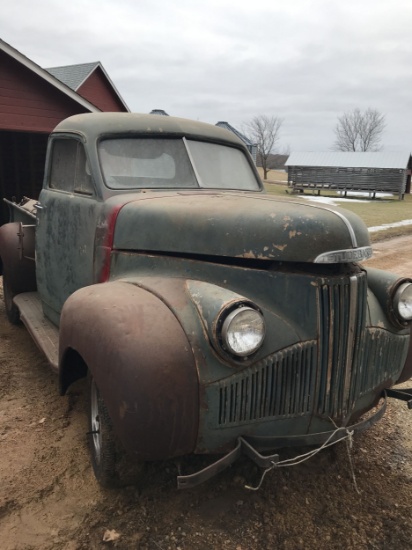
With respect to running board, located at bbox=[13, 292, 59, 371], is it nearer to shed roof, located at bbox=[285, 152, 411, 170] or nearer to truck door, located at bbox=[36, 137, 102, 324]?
Result: truck door, located at bbox=[36, 137, 102, 324]

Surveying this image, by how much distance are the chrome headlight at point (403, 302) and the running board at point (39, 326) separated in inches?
81.4

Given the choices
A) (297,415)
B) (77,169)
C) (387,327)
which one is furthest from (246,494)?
(77,169)

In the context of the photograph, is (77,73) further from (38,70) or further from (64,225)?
(64,225)

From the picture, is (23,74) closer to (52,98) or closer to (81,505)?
(52,98)

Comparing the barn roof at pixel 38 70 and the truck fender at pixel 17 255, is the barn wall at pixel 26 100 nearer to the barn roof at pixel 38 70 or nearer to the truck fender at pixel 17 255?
the barn roof at pixel 38 70

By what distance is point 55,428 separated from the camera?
3127mm

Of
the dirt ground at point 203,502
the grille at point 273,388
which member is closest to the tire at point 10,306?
the dirt ground at point 203,502

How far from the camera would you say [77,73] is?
19281 mm

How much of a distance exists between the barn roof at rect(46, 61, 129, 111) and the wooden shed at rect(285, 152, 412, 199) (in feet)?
53.4

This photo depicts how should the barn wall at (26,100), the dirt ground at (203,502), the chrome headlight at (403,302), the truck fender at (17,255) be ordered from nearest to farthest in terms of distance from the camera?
the dirt ground at (203,502) < the chrome headlight at (403,302) < the truck fender at (17,255) < the barn wall at (26,100)

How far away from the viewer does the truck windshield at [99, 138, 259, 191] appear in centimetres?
323

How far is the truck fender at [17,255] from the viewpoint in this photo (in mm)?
4535

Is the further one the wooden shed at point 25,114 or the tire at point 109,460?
the wooden shed at point 25,114

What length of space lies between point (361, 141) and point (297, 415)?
7011 cm
